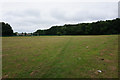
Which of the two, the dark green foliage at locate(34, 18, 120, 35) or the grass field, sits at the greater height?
the dark green foliage at locate(34, 18, 120, 35)

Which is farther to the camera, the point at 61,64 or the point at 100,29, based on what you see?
the point at 100,29

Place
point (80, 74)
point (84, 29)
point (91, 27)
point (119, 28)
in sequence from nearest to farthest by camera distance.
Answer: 1. point (80, 74)
2. point (119, 28)
3. point (91, 27)
4. point (84, 29)

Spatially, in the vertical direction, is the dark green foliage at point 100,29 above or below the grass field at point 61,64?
above

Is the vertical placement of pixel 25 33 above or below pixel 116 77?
above

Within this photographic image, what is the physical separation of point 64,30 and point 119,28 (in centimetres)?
4456

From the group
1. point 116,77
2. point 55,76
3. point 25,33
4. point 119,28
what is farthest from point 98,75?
point 25,33

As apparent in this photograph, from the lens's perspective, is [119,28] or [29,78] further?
[119,28]

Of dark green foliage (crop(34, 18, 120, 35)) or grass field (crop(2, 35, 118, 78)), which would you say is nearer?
grass field (crop(2, 35, 118, 78))

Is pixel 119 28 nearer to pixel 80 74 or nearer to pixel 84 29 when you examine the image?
pixel 84 29

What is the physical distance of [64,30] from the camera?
3061 inches

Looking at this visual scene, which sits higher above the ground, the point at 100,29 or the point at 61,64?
the point at 100,29

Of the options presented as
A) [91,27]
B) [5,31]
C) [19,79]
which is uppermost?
[91,27]

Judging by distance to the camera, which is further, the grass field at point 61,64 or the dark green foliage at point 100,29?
the dark green foliage at point 100,29

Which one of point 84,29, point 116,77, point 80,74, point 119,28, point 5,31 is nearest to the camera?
point 116,77
